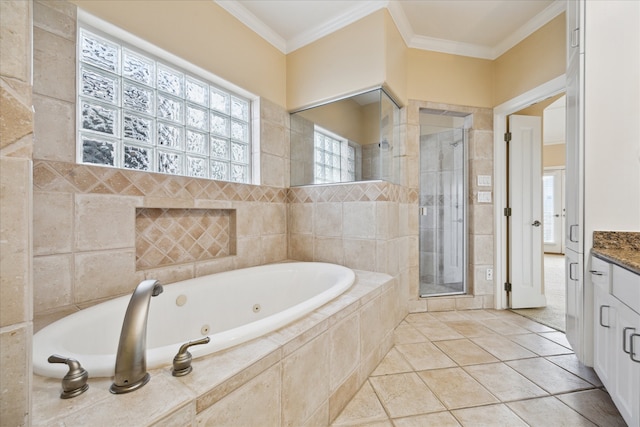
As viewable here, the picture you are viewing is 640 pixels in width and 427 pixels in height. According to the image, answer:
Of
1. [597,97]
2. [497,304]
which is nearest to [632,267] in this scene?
[597,97]

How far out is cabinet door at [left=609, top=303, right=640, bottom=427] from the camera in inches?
38.7

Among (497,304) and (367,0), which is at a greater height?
(367,0)

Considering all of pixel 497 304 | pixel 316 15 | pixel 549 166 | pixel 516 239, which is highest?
pixel 316 15

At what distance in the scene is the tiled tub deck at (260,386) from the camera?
627 millimetres

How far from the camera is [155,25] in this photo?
1658 mm

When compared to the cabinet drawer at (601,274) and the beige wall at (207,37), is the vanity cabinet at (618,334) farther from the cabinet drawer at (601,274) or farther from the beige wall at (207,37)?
the beige wall at (207,37)

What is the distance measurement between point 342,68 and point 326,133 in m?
0.58

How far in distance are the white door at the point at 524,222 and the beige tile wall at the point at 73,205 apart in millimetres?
2881

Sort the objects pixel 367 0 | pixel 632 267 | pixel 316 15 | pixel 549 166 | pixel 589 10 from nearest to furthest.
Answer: pixel 632 267, pixel 589 10, pixel 367 0, pixel 316 15, pixel 549 166

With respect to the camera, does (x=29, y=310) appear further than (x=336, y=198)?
No

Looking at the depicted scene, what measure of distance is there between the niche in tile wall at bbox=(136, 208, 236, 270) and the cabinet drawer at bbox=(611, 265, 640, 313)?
218 centimetres

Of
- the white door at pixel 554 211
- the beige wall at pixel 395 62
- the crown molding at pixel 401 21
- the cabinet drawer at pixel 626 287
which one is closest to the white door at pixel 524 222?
the beige wall at pixel 395 62

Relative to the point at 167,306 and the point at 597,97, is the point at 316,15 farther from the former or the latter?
the point at 167,306

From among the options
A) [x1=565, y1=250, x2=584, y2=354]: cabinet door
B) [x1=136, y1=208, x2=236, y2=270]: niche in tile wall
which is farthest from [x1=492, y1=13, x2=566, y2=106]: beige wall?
[x1=136, y1=208, x2=236, y2=270]: niche in tile wall
